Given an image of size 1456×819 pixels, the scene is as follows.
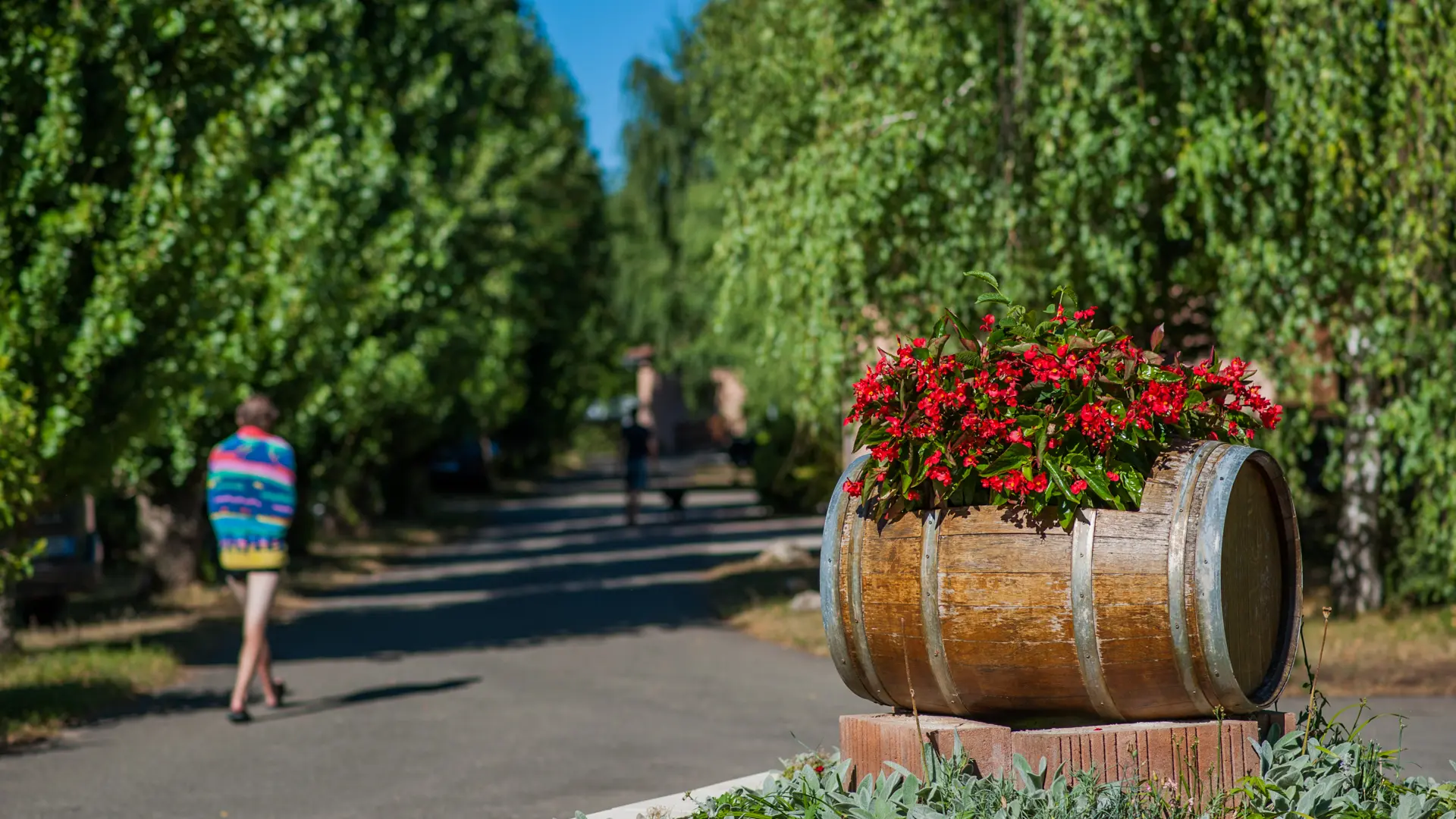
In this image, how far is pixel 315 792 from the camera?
734 cm

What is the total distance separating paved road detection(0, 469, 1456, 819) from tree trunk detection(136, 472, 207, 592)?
264cm

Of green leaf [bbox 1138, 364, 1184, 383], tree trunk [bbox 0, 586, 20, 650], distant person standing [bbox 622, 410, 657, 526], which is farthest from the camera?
distant person standing [bbox 622, 410, 657, 526]

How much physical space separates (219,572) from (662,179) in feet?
78.4

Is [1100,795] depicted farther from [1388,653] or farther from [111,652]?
[111,652]

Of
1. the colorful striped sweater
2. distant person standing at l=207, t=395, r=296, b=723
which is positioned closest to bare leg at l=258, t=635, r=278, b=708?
distant person standing at l=207, t=395, r=296, b=723

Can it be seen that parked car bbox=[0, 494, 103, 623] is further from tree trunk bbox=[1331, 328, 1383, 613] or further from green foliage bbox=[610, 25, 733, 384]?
green foliage bbox=[610, 25, 733, 384]

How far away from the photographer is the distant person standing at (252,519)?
946cm

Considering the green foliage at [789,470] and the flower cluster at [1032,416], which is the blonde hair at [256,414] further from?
the green foliage at [789,470]

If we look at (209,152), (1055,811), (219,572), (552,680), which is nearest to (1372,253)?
A: (552,680)

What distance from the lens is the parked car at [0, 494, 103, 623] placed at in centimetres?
1473

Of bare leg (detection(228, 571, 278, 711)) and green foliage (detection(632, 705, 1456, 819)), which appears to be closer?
green foliage (detection(632, 705, 1456, 819))

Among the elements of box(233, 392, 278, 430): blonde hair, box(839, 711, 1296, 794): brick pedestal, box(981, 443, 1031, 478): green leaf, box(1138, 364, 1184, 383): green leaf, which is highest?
box(233, 392, 278, 430): blonde hair

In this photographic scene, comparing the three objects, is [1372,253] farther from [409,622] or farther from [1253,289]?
[409,622]

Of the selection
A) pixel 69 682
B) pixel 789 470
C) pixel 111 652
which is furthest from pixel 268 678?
pixel 789 470
